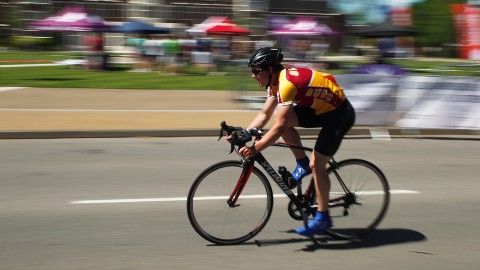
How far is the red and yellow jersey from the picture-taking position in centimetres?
570

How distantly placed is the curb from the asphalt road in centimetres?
72

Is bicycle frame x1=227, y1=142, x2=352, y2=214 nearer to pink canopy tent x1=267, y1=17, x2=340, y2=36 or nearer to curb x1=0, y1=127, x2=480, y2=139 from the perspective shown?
curb x1=0, y1=127, x2=480, y2=139

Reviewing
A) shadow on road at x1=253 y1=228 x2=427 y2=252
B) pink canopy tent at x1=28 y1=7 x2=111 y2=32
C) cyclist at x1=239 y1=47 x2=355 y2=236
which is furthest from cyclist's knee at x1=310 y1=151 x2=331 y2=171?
pink canopy tent at x1=28 y1=7 x2=111 y2=32

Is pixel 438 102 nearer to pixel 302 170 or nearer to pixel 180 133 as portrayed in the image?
pixel 180 133

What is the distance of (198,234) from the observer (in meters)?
6.36

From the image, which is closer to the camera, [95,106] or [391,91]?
[391,91]

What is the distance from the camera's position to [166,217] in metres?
7.05

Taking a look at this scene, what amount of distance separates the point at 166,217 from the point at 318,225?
172 cm

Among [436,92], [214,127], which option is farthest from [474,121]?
[214,127]

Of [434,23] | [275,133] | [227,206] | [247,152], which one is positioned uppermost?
[275,133]

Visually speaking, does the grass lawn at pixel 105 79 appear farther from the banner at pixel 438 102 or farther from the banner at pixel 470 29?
the banner at pixel 470 29

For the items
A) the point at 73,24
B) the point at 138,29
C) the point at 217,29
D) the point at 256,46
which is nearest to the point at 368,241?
the point at 73,24

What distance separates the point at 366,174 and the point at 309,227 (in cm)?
82

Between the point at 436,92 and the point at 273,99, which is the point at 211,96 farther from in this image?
the point at 273,99
